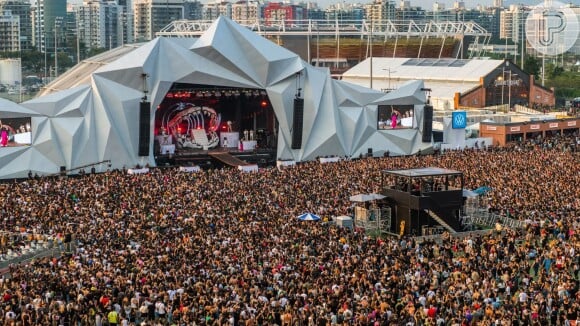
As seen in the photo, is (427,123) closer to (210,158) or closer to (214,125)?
(214,125)

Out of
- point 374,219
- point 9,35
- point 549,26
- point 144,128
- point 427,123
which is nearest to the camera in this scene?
point 374,219

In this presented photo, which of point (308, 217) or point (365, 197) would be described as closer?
point (308, 217)

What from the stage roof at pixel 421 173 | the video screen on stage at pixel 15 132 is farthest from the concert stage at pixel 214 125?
the stage roof at pixel 421 173

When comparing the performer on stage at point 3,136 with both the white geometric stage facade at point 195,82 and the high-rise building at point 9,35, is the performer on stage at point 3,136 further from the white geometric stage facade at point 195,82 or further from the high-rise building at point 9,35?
the high-rise building at point 9,35

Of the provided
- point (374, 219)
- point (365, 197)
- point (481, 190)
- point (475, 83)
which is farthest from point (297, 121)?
point (475, 83)

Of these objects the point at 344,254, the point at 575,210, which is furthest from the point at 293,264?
the point at 575,210

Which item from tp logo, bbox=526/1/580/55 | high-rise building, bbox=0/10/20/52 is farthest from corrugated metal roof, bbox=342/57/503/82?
high-rise building, bbox=0/10/20/52

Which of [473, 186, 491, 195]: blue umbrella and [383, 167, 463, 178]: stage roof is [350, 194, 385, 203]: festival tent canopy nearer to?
[383, 167, 463, 178]: stage roof
